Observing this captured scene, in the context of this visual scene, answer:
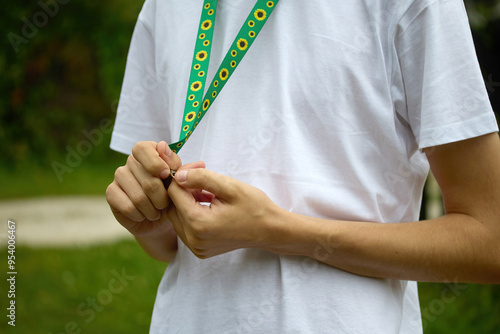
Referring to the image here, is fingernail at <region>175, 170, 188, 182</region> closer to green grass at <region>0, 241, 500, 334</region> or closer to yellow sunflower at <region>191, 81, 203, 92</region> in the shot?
yellow sunflower at <region>191, 81, 203, 92</region>

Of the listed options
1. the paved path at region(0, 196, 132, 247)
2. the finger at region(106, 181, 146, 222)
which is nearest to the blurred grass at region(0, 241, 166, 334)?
the paved path at region(0, 196, 132, 247)

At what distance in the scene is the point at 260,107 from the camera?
1171 mm

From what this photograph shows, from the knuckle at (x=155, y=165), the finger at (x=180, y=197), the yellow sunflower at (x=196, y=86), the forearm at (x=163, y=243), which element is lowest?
the forearm at (x=163, y=243)

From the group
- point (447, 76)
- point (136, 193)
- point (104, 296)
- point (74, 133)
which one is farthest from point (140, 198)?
point (74, 133)

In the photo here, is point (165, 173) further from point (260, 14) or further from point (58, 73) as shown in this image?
point (58, 73)

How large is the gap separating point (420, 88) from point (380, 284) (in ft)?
1.38

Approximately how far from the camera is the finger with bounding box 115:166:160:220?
3.66 feet

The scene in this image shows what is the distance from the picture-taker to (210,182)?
1.02 m

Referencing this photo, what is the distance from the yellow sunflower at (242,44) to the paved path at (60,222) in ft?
18.9

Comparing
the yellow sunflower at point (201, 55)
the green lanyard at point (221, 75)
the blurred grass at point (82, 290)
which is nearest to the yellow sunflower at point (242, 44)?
the green lanyard at point (221, 75)

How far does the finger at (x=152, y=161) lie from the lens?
1.06 meters

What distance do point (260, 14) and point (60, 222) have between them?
688 centimetres

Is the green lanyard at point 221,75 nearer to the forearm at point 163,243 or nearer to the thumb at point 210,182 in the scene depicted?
the thumb at point 210,182

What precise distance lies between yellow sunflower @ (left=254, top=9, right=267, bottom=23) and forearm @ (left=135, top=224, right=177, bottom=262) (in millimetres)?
545
